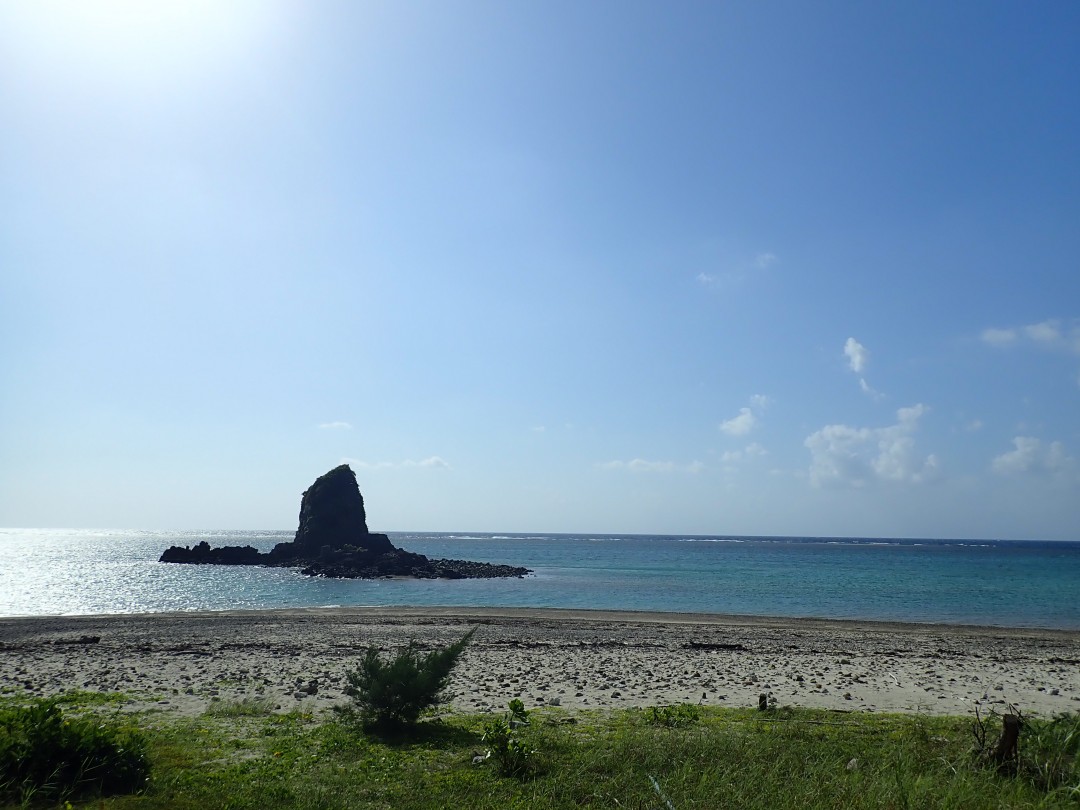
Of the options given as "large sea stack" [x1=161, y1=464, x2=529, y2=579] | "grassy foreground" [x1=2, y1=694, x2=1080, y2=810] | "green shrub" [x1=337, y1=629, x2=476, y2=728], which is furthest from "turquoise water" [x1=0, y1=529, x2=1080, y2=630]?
"green shrub" [x1=337, y1=629, x2=476, y2=728]

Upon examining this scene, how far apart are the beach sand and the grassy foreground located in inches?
127

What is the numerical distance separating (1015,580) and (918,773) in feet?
284

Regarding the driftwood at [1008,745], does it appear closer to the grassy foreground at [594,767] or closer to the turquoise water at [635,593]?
the grassy foreground at [594,767]

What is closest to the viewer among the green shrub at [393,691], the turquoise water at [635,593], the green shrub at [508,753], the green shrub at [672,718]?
the green shrub at [508,753]

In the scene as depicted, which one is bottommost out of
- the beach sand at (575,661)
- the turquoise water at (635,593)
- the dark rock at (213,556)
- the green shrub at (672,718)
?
the dark rock at (213,556)

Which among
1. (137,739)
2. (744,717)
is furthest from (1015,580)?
(137,739)

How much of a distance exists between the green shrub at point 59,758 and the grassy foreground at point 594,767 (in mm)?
436

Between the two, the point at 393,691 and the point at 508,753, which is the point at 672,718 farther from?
the point at 393,691

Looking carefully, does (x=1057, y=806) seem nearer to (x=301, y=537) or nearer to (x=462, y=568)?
(x=462, y=568)

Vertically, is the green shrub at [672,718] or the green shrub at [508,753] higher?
the green shrub at [508,753]

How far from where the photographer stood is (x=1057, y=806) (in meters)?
7.86

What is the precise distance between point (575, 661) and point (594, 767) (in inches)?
547

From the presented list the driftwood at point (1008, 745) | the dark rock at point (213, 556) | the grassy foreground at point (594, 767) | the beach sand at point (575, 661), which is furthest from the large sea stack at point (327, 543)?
the driftwood at point (1008, 745)

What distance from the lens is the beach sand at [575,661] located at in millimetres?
17188
